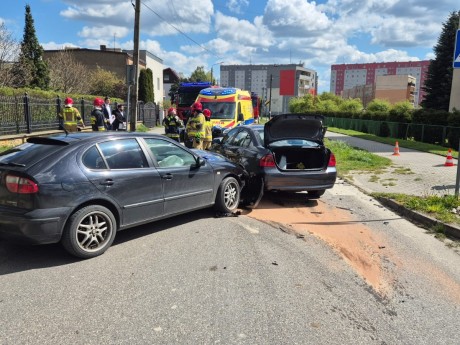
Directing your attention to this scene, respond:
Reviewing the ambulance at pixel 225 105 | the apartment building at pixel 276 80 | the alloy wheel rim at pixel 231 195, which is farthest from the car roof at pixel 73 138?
the apartment building at pixel 276 80

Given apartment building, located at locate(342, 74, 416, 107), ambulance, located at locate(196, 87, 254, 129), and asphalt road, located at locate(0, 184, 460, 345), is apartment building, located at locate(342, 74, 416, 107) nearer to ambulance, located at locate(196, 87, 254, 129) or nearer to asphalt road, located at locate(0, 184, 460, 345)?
ambulance, located at locate(196, 87, 254, 129)

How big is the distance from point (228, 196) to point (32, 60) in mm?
26161

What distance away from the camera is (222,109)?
1678 cm

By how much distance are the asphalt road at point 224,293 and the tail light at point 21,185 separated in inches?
33.4

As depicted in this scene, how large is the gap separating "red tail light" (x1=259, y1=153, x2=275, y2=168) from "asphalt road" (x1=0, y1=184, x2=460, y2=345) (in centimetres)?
185

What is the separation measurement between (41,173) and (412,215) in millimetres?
5735

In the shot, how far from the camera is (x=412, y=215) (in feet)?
22.7

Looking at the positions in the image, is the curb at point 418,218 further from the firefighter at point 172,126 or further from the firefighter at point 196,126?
the firefighter at point 172,126

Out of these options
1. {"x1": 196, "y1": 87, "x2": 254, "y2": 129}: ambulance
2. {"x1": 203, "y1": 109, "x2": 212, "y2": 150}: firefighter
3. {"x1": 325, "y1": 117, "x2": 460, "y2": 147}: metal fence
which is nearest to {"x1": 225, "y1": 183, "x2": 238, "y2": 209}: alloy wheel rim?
{"x1": 203, "y1": 109, "x2": 212, "y2": 150}: firefighter

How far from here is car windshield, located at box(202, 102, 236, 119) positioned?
54.6 ft

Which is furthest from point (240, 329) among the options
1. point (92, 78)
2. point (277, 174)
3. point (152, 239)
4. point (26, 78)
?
point (92, 78)

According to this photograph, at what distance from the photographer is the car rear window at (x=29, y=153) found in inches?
180

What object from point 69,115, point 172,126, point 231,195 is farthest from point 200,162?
point 69,115

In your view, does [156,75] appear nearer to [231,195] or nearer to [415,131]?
[415,131]
